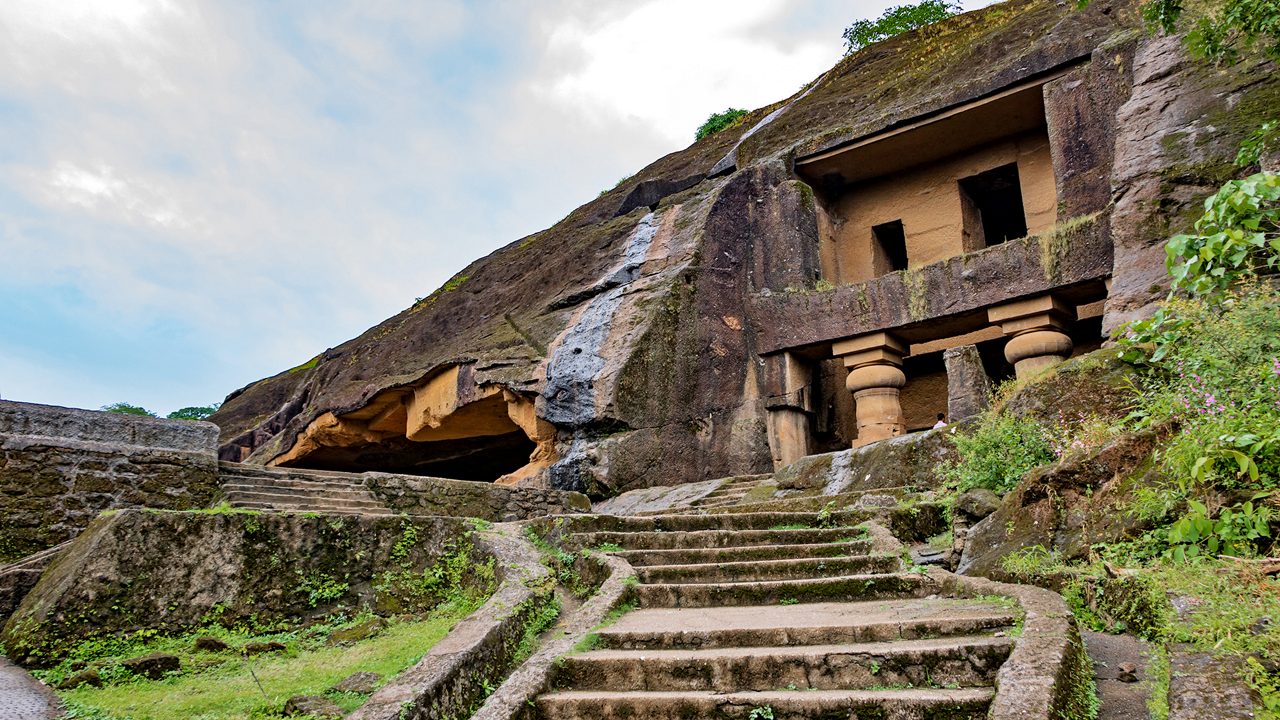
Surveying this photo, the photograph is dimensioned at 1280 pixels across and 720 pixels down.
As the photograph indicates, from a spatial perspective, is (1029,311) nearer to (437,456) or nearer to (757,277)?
(757,277)

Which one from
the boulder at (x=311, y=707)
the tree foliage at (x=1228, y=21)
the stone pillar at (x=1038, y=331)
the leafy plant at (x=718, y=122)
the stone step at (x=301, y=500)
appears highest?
the leafy plant at (x=718, y=122)

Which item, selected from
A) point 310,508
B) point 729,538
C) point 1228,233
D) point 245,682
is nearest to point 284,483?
point 310,508

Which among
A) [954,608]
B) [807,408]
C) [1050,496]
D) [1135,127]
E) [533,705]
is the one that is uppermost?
[1135,127]

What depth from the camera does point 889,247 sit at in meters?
15.6

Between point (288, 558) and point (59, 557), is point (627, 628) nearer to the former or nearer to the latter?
point (288, 558)

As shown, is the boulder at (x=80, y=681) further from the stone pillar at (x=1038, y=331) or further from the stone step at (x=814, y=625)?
the stone pillar at (x=1038, y=331)

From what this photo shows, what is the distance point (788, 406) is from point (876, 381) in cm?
134

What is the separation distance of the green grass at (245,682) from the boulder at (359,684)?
60 millimetres

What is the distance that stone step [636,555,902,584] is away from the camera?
213 inches

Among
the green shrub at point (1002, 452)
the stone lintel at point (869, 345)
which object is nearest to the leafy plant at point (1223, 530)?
the green shrub at point (1002, 452)

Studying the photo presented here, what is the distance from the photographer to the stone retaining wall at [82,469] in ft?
24.0

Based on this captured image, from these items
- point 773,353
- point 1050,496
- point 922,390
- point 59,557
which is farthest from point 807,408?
point 59,557

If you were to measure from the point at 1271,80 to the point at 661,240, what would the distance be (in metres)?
8.63

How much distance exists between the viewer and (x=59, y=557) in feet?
19.9
